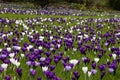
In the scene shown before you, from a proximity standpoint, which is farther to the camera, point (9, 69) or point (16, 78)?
point (9, 69)

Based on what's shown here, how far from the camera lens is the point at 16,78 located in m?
6.21

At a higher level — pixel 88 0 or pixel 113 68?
pixel 113 68

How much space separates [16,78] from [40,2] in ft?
113

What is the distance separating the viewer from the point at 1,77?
5.99 metres

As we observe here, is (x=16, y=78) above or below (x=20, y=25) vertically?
above

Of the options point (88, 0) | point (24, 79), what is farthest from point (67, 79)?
point (88, 0)

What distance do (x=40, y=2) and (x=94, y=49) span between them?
31.5m

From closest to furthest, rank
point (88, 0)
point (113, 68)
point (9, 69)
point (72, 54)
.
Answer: point (113, 68), point (9, 69), point (72, 54), point (88, 0)

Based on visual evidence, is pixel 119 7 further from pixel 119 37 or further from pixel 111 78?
pixel 111 78

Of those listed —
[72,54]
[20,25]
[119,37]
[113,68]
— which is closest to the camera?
[113,68]

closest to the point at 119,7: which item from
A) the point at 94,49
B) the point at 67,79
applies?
the point at 94,49

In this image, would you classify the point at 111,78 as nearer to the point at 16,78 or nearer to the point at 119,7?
Result: the point at 16,78

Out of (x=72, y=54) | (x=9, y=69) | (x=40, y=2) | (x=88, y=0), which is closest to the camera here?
(x=9, y=69)

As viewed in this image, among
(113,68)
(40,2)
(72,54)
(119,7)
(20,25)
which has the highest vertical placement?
(113,68)
